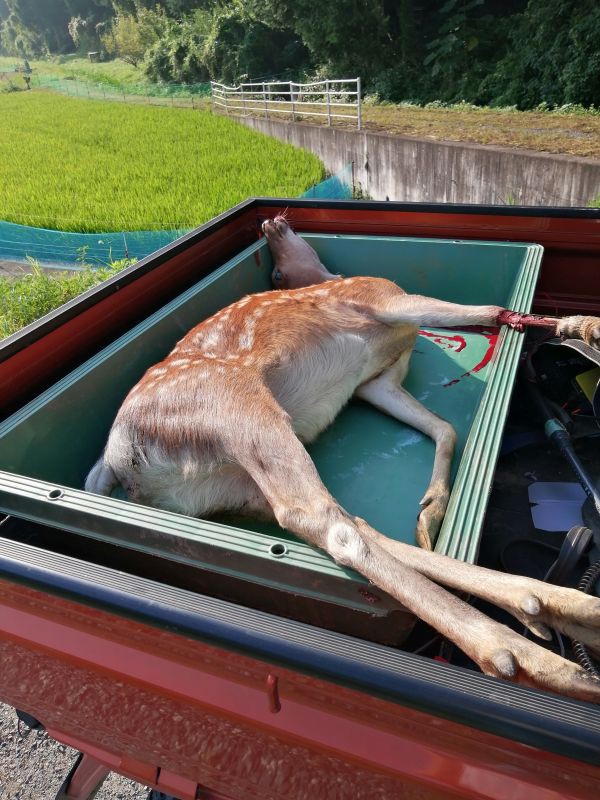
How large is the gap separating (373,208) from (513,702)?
329 centimetres

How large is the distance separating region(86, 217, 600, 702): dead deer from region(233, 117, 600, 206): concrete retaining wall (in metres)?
6.03

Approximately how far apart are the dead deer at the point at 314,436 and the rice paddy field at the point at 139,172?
6879 mm

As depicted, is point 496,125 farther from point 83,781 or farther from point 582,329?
point 83,781

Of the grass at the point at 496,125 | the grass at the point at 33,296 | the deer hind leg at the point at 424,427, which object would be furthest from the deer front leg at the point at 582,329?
the grass at the point at 496,125

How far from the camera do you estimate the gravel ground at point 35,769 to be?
2.52 meters

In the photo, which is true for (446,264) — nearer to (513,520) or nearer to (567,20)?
(513,520)

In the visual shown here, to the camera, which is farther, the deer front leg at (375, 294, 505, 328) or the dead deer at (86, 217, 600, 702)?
the deer front leg at (375, 294, 505, 328)

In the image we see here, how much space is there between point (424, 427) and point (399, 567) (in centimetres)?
127

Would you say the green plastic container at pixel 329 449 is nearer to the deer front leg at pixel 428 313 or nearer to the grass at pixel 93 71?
the deer front leg at pixel 428 313

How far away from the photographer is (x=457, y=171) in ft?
32.3

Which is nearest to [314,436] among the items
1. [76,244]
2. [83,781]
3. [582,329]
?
[582,329]

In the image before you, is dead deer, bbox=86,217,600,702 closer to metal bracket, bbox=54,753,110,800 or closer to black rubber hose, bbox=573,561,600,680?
black rubber hose, bbox=573,561,600,680

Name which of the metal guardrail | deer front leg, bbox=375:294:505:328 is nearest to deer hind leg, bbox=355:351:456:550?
deer front leg, bbox=375:294:505:328

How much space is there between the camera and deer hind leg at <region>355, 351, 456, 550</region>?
2219 millimetres
